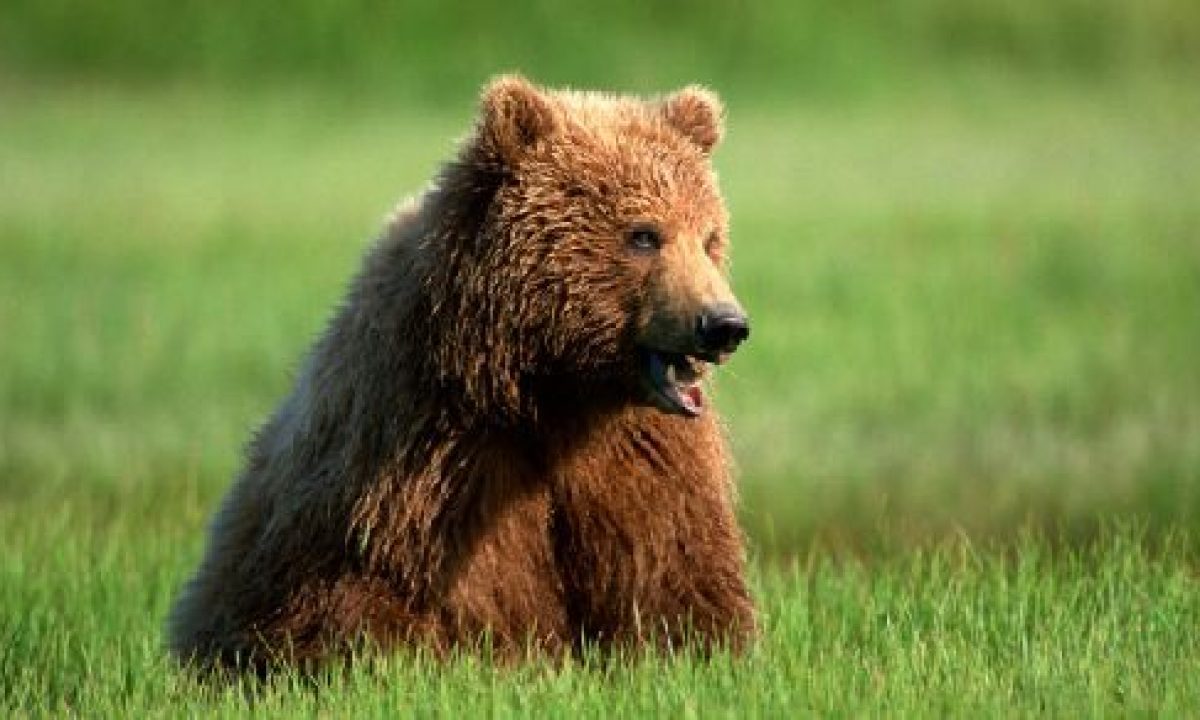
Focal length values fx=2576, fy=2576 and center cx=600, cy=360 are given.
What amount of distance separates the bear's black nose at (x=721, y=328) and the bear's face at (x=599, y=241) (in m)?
0.11

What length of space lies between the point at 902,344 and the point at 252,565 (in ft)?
22.4

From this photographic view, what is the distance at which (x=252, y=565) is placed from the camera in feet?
19.9

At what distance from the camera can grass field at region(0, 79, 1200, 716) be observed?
5793 millimetres

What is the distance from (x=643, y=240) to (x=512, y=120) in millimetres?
402

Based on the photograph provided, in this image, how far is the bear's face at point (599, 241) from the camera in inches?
223

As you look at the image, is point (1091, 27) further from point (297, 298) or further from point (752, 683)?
point (752, 683)

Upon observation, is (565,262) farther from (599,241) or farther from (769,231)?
(769,231)

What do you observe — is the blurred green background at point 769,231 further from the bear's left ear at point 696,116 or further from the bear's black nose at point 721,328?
the bear's black nose at point 721,328

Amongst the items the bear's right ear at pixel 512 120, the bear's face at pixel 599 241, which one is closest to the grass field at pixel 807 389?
the bear's face at pixel 599 241

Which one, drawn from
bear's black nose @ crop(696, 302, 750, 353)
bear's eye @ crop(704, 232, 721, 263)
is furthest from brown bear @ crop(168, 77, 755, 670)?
bear's black nose @ crop(696, 302, 750, 353)

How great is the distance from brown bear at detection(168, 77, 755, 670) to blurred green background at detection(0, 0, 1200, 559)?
2202mm

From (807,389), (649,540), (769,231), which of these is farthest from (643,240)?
(769,231)

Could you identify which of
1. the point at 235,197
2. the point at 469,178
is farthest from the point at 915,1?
the point at 469,178

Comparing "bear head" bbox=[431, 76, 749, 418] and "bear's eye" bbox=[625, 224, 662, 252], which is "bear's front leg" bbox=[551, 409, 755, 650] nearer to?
"bear head" bbox=[431, 76, 749, 418]
